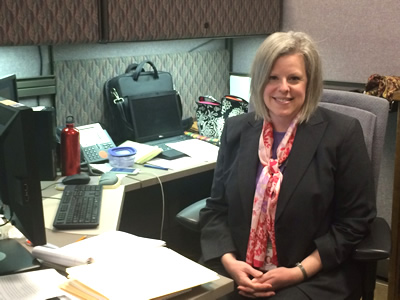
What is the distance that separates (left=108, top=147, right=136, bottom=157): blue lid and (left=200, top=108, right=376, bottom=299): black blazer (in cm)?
63

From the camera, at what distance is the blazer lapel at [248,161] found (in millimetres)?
1690

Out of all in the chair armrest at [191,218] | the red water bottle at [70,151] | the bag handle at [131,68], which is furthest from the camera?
the bag handle at [131,68]

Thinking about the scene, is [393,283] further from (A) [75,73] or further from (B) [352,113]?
(A) [75,73]

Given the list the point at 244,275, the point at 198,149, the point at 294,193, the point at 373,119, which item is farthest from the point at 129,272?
the point at 198,149

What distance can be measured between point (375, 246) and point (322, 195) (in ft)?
0.67

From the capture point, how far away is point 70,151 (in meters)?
2.07

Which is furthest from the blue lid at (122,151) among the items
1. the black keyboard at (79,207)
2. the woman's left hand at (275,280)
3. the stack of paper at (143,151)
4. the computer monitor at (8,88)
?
the woman's left hand at (275,280)

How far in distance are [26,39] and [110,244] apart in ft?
3.07

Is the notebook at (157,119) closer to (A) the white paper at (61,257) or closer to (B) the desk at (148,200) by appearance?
(B) the desk at (148,200)

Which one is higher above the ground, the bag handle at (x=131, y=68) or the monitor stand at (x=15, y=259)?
the bag handle at (x=131, y=68)

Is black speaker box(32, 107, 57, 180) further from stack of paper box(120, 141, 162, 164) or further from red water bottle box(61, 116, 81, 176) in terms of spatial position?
stack of paper box(120, 141, 162, 164)

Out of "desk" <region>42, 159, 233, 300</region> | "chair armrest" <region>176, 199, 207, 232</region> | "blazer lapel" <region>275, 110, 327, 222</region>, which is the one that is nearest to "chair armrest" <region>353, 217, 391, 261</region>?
"blazer lapel" <region>275, 110, 327, 222</region>

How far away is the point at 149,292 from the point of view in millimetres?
1175

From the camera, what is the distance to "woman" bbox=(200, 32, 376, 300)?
160 centimetres
